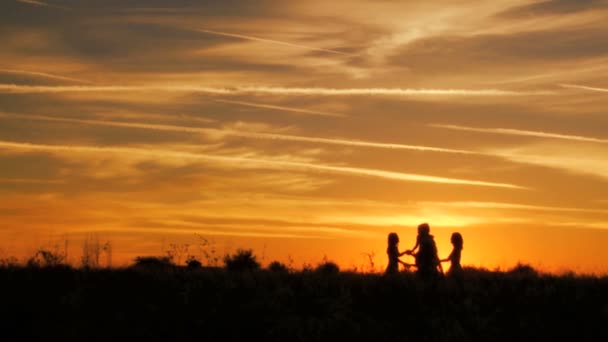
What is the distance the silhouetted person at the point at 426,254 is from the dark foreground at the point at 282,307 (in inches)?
58.1

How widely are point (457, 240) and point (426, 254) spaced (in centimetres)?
319

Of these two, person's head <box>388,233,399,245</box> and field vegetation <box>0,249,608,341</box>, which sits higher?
person's head <box>388,233,399,245</box>

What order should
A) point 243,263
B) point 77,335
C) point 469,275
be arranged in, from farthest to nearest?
point 243,263 → point 469,275 → point 77,335

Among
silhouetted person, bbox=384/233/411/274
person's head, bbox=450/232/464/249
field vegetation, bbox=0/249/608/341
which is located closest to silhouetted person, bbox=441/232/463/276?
person's head, bbox=450/232/464/249

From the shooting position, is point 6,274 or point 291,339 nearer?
point 291,339

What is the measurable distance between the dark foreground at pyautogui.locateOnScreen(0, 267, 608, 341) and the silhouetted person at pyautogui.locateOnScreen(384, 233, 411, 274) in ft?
10.7

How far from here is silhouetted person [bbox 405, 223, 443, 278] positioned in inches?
1420

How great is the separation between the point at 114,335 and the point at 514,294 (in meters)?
11.5

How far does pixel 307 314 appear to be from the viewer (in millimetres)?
32031

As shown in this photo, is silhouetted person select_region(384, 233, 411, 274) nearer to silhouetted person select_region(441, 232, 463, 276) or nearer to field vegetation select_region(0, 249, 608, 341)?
silhouetted person select_region(441, 232, 463, 276)

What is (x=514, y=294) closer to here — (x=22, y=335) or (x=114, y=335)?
(x=114, y=335)

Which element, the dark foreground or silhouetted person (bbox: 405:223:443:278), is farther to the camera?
silhouetted person (bbox: 405:223:443:278)

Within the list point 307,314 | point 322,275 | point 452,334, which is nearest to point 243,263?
point 322,275

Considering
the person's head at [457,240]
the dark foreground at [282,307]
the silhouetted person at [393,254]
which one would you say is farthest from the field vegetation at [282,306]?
the person's head at [457,240]
